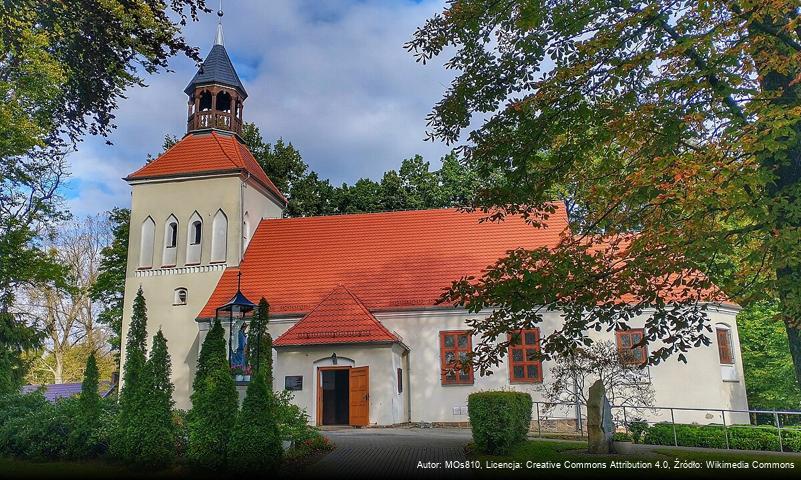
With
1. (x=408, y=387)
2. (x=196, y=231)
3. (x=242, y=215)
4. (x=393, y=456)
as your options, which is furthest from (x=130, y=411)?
(x=196, y=231)

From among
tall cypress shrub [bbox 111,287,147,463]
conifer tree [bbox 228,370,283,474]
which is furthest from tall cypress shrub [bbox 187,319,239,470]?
tall cypress shrub [bbox 111,287,147,463]

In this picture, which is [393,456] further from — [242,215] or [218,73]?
[218,73]

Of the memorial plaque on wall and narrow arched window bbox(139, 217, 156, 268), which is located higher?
narrow arched window bbox(139, 217, 156, 268)

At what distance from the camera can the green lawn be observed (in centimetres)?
915

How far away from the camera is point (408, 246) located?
901 inches

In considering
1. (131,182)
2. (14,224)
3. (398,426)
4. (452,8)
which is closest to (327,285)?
(398,426)

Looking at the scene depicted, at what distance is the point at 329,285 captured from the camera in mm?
21453

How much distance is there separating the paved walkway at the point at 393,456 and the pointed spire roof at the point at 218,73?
1604cm

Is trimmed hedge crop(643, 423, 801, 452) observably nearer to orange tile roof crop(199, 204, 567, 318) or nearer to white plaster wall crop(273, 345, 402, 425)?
white plaster wall crop(273, 345, 402, 425)

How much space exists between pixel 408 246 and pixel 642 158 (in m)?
15.2

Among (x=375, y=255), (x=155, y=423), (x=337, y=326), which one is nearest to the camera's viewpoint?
(x=155, y=423)

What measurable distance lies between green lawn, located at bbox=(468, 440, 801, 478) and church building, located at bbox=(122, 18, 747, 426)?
6.95 meters

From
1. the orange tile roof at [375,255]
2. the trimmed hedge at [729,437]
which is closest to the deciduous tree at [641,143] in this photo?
the trimmed hedge at [729,437]

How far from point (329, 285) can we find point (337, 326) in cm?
337
